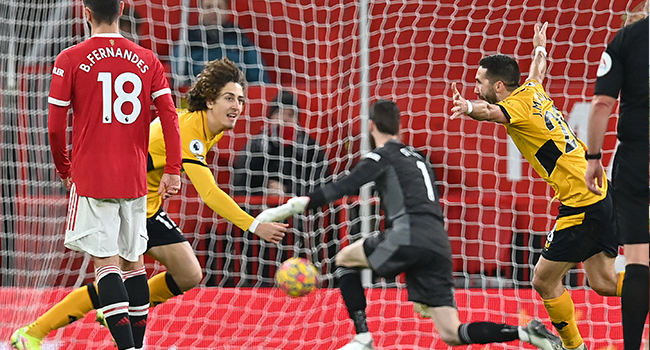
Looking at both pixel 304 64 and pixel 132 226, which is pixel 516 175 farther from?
pixel 132 226

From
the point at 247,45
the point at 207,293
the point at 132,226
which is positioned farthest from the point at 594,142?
the point at 247,45

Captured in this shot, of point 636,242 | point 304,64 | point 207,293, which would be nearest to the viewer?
point 636,242

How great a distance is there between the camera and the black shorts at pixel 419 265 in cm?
391

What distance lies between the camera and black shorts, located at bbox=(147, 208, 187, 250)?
4.34 meters

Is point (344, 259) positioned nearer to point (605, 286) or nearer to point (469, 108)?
point (469, 108)

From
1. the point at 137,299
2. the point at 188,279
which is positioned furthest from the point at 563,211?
the point at 137,299

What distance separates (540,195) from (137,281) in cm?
382

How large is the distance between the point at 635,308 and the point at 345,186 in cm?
138

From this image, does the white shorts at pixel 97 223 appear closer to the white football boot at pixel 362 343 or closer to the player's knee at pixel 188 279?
the player's knee at pixel 188 279

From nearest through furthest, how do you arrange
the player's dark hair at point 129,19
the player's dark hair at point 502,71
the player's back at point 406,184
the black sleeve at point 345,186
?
1. the black sleeve at point 345,186
2. the player's back at point 406,184
3. the player's dark hair at point 502,71
4. the player's dark hair at point 129,19

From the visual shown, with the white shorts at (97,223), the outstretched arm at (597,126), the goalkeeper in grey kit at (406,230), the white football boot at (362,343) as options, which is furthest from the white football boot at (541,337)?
the white shorts at (97,223)

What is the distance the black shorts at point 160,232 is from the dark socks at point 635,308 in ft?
7.53

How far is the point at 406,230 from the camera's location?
3943 mm

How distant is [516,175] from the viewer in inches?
261
